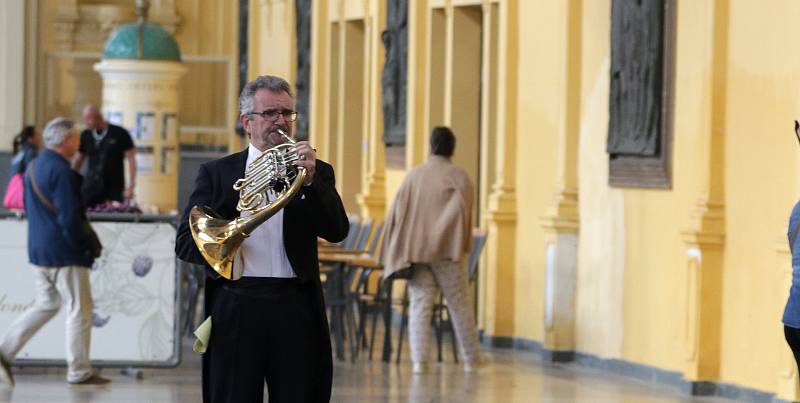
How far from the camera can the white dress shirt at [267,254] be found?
6.92 meters

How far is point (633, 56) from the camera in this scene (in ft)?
Result: 48.5

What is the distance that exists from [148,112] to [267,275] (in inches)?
691

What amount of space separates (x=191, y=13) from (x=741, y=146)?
22497 millimetres

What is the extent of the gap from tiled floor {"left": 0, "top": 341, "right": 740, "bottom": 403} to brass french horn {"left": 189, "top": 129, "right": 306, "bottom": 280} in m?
6.22

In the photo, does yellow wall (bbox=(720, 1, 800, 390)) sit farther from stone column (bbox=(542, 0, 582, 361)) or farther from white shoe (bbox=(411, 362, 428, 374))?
stone column (bbox=(542, 0, 582, 361))

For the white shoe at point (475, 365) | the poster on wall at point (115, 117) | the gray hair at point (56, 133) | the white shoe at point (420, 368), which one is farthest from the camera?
the poster on wall at point (115, 117)

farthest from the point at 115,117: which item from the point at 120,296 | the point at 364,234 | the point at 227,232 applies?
the point at 227,232

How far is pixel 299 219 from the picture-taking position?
695cm

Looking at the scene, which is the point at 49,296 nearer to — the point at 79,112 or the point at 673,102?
the point at 673,102

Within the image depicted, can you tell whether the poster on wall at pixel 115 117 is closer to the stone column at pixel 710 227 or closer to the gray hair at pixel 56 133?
the gray hair at pixel 56 133

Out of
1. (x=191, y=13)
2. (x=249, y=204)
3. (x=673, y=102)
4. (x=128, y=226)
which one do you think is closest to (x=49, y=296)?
(x=128, y=226)

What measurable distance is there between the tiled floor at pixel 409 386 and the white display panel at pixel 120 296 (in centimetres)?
22

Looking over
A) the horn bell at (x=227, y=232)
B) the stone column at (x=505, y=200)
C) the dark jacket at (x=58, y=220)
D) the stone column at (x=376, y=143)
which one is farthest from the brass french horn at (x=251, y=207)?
the stone column at (x=376, y=143)

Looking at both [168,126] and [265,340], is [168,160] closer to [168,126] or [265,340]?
[168,126]
